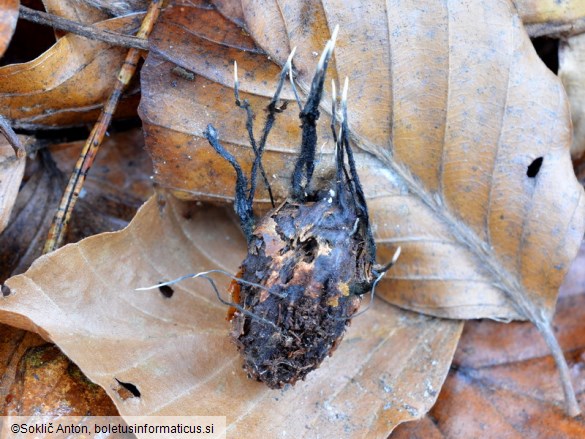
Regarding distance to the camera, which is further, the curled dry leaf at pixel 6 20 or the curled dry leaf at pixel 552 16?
the curled dry leaf at pixel 552 16

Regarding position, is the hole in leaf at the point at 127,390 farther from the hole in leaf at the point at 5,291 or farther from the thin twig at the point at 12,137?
the thin twig at the point at 12,137

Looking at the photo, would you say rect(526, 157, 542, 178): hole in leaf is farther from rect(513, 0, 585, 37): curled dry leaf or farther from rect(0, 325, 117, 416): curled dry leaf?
rect(0, 325, 117, 416): curled dry leaf

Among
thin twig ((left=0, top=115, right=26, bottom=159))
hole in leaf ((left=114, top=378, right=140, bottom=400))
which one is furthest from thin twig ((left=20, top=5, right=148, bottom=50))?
hole in leaf ((left=114, top=378, right=140, bottom=400))

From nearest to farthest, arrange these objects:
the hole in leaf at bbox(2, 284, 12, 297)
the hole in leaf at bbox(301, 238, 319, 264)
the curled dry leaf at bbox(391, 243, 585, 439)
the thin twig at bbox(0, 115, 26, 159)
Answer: the hole in leaf at bbox(301, 238, 319, 264) → the hole in leaf at bbox(2, 284, 12, 297) → the thin twig at bbox(0, 115, 26, 159) → the curled dry leaf at bbox(391, 243, 585, 439)

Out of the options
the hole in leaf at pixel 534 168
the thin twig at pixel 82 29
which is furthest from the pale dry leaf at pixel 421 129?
the thin twig at pixel 82 29

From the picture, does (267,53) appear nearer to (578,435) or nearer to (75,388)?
(75,388)

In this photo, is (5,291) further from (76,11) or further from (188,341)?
(76,11)
